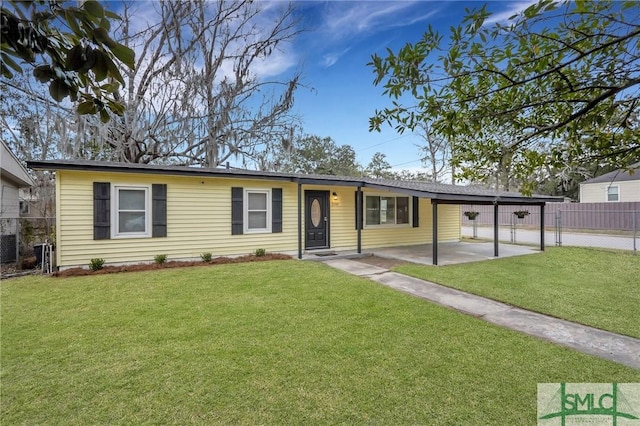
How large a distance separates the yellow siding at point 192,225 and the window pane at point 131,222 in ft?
0.81

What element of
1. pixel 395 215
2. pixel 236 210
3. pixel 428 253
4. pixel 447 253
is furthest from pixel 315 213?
pixel 447 253

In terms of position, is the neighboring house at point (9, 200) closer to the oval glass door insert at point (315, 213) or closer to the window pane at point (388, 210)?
the oval glass door insert at point (315, 213)

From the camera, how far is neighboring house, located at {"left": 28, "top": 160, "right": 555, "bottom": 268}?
706 cm

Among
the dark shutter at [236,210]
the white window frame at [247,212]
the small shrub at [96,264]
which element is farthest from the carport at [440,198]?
the small shrub at [96,264]

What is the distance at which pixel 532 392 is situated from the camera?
2580 mm

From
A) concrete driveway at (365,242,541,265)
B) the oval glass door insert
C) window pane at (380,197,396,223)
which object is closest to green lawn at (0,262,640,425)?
concrete driveway at (365,242,541,265)

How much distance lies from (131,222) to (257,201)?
10.4 ft

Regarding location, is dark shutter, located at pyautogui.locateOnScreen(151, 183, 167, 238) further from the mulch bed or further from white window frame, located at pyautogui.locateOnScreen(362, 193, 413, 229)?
white window frame, located at pyautogui.locateOnScreen(362, 193, 413, 229)

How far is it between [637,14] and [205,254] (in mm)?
8235

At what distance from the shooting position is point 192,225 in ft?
27.2

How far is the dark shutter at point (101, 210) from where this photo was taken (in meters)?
7.13

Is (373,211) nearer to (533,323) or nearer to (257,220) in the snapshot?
(257,220)

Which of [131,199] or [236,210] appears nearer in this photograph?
[131,199]

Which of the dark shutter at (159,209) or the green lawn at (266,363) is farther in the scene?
the dark shutter at (159,209)
